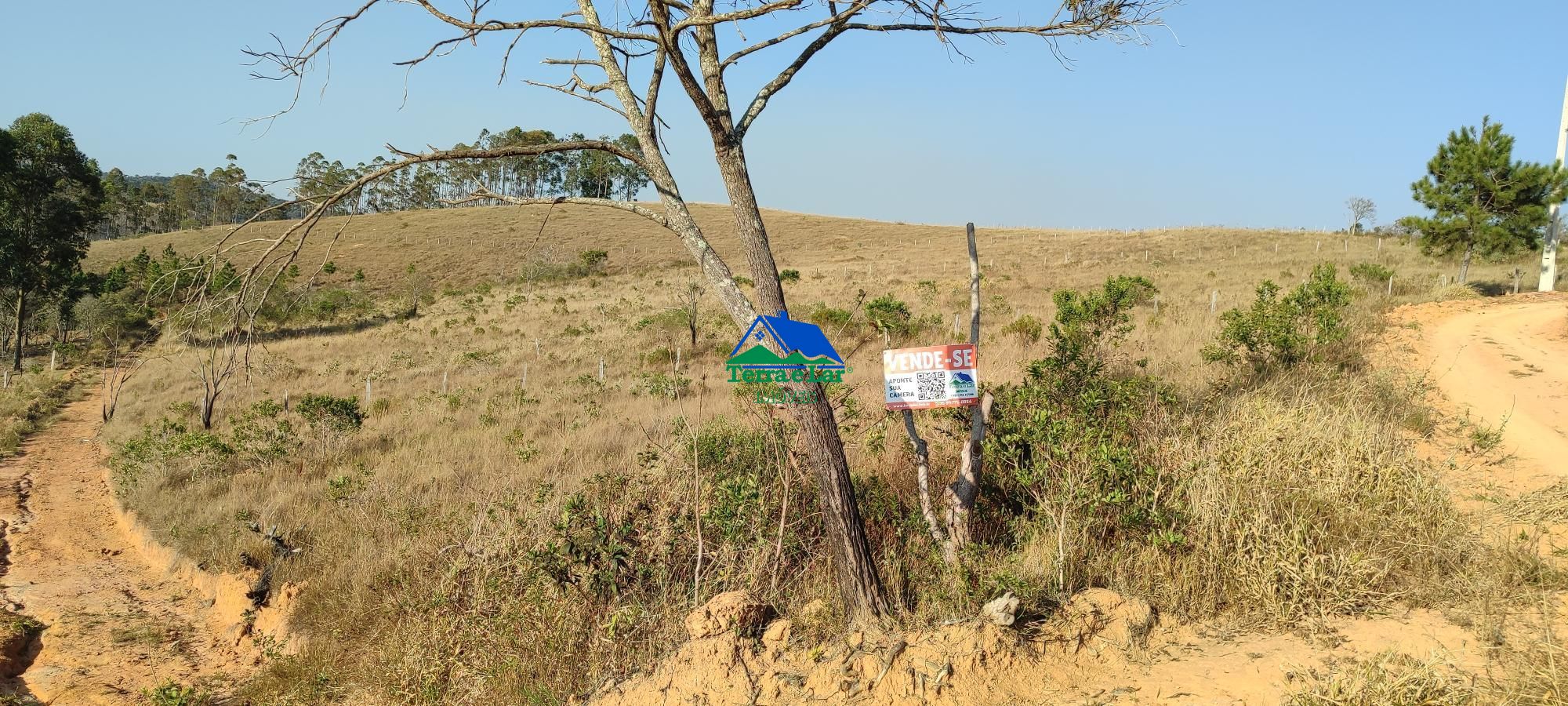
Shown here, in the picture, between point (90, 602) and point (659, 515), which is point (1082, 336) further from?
point (90, 602)

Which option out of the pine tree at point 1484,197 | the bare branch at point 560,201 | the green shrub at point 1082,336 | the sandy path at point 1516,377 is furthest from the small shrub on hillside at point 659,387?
the pine tree at point 1484,197

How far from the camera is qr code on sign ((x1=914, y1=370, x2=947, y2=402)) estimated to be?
15.7 feet

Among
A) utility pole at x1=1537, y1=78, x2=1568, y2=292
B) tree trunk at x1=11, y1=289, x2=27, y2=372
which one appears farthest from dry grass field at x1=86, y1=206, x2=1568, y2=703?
tree trunk at x1=11, y1=289, x2=27, y2=372

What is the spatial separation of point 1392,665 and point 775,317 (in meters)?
3.33

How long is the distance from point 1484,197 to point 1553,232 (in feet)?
5.36

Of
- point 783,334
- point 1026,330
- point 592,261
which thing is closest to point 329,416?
point 783,334

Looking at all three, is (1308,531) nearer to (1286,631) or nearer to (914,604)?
(1286,631)

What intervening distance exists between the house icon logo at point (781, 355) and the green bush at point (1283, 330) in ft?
22.0

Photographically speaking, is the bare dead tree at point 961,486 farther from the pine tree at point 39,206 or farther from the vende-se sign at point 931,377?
the pine tree at point 39,206

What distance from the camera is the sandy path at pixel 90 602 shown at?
648 cm

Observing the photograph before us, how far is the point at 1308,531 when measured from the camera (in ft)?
15.6

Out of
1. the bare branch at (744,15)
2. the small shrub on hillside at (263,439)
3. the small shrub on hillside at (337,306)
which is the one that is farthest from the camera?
the small shrub on hillside at (337,306)

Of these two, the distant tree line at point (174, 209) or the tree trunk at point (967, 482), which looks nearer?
the tree trunk at point (967, 482)

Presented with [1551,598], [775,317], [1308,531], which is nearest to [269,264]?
[775,317]
